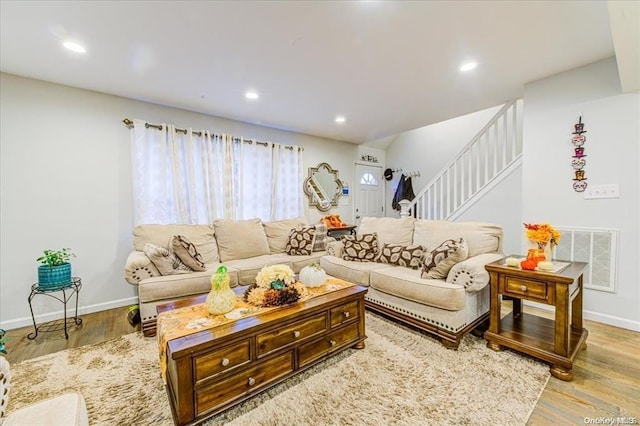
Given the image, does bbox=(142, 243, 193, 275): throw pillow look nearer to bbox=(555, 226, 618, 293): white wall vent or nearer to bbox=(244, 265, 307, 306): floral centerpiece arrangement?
bbox=(244, 265, 307, 306): floral centerpiece arrangement

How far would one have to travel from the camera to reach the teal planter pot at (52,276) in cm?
242

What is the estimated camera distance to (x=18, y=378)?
1826 mm

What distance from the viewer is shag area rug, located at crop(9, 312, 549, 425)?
1479mm

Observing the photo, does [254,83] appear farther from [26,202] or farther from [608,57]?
[608,57]

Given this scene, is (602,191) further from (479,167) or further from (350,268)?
(350,268)

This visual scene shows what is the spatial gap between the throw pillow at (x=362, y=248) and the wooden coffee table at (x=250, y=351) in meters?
1.09

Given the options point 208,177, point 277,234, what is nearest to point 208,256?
point 277,234

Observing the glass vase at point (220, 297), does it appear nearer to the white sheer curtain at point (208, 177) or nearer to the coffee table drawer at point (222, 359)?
the coffee table drawer at point (222, 359)

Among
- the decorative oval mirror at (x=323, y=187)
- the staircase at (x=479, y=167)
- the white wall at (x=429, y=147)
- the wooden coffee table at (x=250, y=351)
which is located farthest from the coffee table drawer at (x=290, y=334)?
the white wall at (x=429, y=147)

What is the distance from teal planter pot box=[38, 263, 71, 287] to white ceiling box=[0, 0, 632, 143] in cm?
186

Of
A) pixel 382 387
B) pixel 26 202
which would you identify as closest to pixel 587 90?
pixel 382 387

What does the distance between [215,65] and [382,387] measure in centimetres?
294

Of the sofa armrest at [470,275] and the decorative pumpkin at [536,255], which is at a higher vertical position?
the decorative pumpkin at [536,255]

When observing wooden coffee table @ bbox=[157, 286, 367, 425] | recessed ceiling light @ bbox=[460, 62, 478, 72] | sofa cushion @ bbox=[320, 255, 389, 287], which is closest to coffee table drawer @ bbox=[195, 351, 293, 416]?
wooden coffee table @ bbox=[157, 286, 367, 425]
